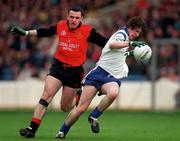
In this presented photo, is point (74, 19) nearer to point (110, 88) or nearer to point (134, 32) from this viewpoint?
point (134, 32)

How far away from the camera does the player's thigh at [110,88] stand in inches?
548

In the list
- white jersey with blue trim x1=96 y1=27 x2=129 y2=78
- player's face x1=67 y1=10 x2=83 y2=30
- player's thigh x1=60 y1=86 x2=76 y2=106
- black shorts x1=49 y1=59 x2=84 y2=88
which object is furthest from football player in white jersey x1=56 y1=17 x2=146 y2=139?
player's thigh x1=60 y1=86 x2=76 y2=106

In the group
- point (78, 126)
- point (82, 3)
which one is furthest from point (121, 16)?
point (78, 126)

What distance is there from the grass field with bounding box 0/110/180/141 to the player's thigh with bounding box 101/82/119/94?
3.07 feet

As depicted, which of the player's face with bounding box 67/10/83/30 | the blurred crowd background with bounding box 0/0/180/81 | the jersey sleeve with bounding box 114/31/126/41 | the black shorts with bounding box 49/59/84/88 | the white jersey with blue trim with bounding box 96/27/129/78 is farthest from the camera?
the blurred crowd background with bounding box 0/0/180/81

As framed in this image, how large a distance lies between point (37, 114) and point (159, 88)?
1262 cm

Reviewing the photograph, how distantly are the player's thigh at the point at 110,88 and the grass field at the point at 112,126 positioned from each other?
94cm

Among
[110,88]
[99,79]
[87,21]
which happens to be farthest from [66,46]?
[87,21]

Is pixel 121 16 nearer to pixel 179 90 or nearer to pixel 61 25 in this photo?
pixel 179 90

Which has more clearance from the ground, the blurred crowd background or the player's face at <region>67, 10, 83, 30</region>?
the player's face at <region>67, 10, 83, 30</region>

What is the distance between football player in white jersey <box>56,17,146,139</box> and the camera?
13930 mm

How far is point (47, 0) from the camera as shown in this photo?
30.0 meters

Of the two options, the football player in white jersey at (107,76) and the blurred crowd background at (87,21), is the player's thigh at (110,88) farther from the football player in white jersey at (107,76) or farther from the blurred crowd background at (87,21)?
the blurred crowd background at (87,21)

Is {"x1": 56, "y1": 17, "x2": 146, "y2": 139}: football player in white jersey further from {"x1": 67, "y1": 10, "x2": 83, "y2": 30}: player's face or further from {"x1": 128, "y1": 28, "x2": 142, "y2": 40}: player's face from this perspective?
{"x1": 67, "y1": 10, "x2": 83, "y2": 30}: player's face
